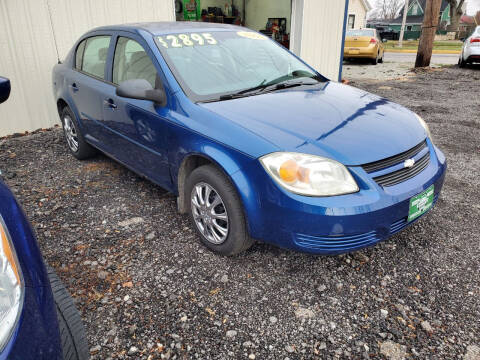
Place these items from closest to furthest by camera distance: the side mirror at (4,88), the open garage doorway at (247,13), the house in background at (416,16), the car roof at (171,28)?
the side mirror at (4,88), the car roof at (171,28), the open garage doorway at (247,13), the house in background at (416,16)

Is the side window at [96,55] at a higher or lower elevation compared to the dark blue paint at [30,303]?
higher

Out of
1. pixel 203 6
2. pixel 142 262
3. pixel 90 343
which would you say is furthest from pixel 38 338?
pixel 203 6

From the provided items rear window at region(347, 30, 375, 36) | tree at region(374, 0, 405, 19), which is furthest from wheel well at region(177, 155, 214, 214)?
tree at region(374, 0, 405, 19)

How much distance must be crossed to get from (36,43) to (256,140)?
15.8 ft

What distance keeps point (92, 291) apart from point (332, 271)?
156 cm

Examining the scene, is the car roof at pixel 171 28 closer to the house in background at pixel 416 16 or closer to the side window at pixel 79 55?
the side window at pixel 79 55

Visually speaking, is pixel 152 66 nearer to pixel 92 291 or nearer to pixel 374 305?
pixel 92 291

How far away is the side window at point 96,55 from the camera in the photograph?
3.54 metres

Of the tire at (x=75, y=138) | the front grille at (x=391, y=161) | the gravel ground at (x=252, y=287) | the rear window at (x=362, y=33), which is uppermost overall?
the rear window at (x=362, y=33)

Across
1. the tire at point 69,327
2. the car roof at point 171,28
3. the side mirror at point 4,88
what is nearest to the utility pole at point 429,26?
the car roof at point 171,28

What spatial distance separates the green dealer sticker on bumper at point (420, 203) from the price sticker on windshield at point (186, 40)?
200cm

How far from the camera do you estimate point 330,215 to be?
1.97m

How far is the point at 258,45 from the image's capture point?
333cm

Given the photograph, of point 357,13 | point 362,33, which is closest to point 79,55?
point 362,33
